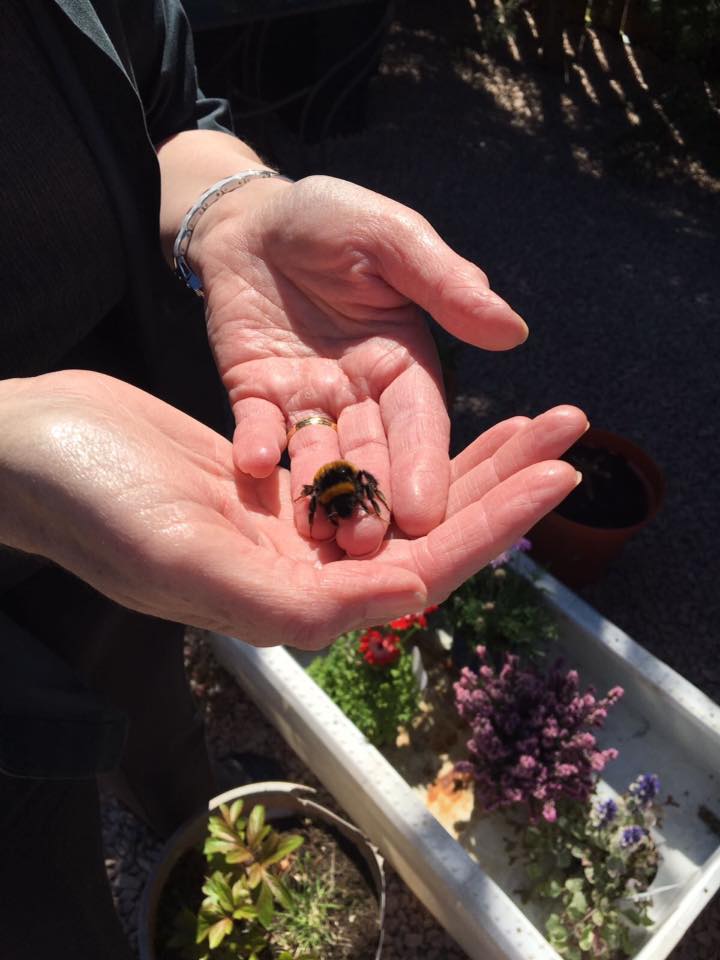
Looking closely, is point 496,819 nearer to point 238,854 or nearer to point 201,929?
point 238,854

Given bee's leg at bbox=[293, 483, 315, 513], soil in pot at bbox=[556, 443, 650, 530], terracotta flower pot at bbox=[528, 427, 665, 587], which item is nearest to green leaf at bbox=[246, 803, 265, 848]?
bee's leg at bbox=[293, 483, 315, 513]

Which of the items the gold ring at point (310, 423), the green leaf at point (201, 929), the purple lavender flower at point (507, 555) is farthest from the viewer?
the purple lavender flower at point (507, 555)

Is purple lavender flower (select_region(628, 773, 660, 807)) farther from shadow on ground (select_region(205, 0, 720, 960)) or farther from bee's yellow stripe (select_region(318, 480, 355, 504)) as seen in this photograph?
bee's yellow stripe (select_region(318, 480, 355, 504))

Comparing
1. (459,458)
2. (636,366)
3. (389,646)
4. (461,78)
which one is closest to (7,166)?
(459,458)

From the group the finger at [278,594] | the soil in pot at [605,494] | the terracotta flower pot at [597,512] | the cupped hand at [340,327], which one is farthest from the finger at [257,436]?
the soil in pot at [605,494]

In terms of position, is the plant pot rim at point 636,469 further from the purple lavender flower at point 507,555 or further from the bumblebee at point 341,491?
the bumblebee at point 341,491

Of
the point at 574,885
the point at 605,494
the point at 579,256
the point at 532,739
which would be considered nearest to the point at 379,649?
the point at 532,739

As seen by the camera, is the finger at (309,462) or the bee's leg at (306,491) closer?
the finger at (309,462)

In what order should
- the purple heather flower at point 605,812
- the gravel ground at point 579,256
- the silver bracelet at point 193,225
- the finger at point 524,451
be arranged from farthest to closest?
the gravel ground at point 579,256, the purple heather flower at point 605,812, the silver bracelet at point 193,225, the finger at point 524,451
